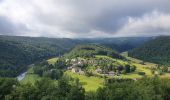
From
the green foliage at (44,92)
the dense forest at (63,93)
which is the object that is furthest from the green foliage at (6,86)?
the green foliage at (44,92)

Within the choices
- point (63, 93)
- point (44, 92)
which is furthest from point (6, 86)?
point (63, 93)

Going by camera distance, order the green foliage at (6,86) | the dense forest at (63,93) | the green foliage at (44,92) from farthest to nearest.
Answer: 1. the green foliage at (6,86)
2. the dense forest at (63,93)
3. the green foliage at (44,92)

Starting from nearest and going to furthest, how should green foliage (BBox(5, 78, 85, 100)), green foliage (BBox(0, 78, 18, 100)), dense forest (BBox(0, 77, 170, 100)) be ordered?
green foliage (BBox(5, 78, 85, 100)), dense forest (BBox(0, 77, 170, 100)), green foliage (BBox(0, 78, 18, 100))

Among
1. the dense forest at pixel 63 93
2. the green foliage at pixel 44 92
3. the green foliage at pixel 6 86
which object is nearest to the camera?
the green foliage at pixel 44 92

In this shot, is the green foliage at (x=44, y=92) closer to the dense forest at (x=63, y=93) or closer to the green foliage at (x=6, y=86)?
the dense forest at (x=63, y=93)

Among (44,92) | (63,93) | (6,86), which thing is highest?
(6,86)

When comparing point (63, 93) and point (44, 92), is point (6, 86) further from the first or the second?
point (63, 93)

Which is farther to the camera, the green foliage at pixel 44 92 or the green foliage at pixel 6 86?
the green foliage at pixel 6 86

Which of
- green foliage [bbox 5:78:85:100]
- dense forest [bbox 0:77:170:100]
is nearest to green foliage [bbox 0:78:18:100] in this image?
dense forest [bbox 0:77:170:100]

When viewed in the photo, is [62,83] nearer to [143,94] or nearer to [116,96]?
[116,96]

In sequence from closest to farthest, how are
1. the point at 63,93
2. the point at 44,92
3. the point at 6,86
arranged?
the point at 44,92
the point at 6,86
the point at 63,93

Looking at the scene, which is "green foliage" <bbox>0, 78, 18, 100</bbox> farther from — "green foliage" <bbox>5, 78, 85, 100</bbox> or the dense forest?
"green foliage" <bbox>5, 78, 85, 100</bbox>

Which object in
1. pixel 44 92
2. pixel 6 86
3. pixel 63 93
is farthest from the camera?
pixel 63 93

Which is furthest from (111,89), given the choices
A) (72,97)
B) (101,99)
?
(72,97)
